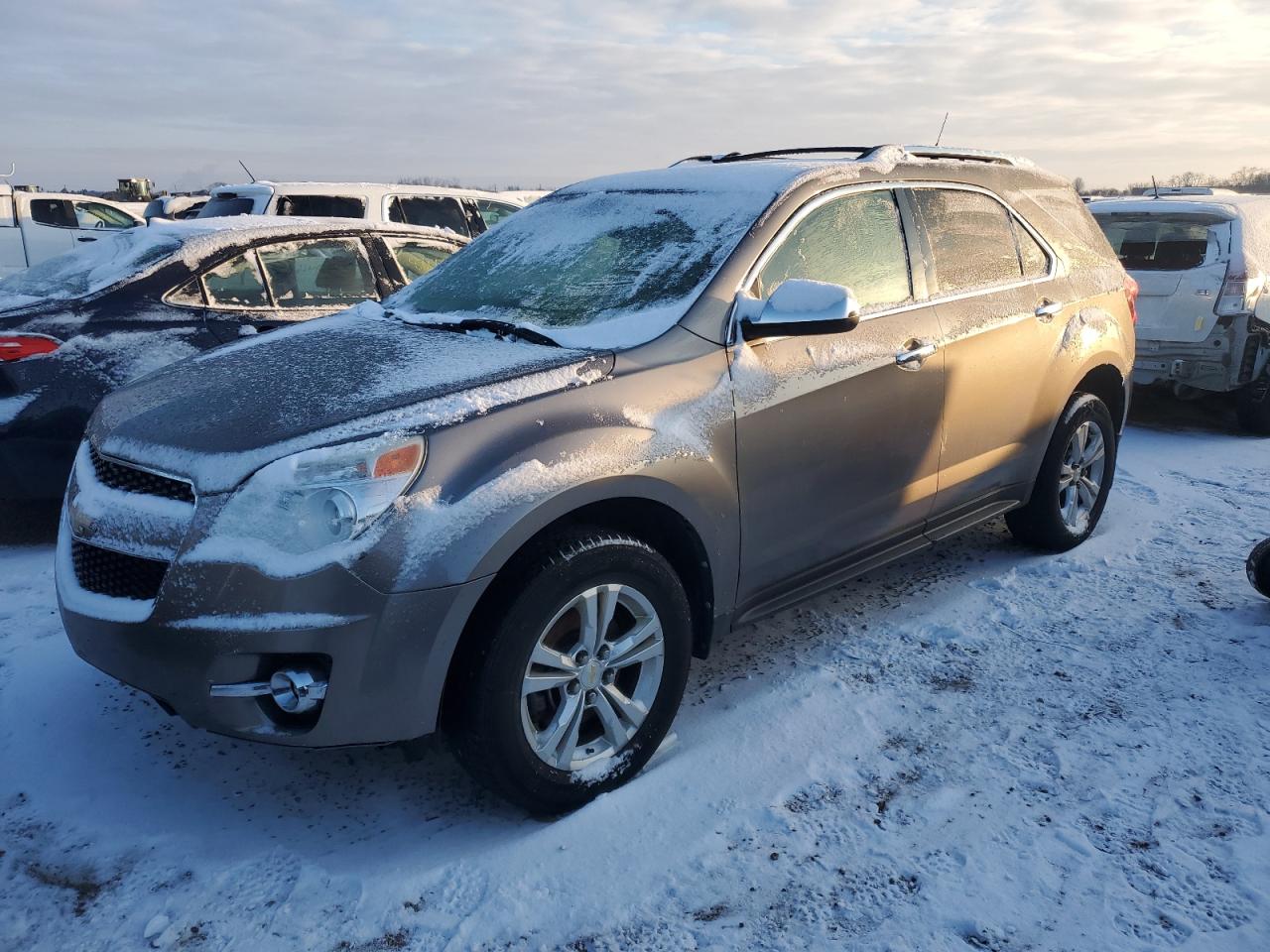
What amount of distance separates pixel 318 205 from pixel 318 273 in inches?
124

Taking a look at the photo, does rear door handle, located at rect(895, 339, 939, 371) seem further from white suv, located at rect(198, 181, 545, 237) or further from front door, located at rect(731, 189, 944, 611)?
white suv, located at rect(198, 181, 545, 237)

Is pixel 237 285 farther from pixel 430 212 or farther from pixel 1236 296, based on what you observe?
pixel 1236 296

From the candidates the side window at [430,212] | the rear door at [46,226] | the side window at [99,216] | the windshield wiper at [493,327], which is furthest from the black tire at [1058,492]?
the side window at [99,216]

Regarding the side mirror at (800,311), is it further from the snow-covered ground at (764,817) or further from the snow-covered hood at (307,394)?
the snow-covered ground at (764,817)

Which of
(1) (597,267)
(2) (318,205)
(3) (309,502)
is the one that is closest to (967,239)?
(1) (597,267)

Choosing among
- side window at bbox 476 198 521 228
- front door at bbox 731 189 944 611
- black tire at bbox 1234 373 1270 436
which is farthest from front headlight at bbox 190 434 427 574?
side window at bbox 476 198 521 228

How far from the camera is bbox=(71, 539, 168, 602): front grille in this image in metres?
2.47

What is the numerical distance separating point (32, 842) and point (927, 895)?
2.25m

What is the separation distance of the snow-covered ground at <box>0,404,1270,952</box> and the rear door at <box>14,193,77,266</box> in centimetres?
1268

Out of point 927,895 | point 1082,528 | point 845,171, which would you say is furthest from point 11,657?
point 1082,528

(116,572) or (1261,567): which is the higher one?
(116,572)

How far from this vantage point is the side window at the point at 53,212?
1449 centimetres

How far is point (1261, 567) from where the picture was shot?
3877 millimetres

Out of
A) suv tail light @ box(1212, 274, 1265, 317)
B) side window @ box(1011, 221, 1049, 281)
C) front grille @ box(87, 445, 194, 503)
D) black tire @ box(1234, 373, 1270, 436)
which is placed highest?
side window @ box(1011, 221, 1049, 281)
